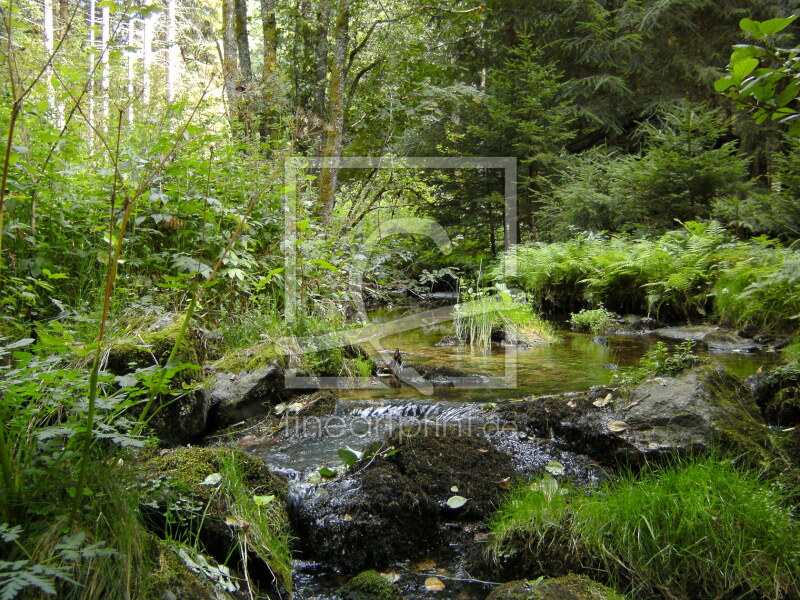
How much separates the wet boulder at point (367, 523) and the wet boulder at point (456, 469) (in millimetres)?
129

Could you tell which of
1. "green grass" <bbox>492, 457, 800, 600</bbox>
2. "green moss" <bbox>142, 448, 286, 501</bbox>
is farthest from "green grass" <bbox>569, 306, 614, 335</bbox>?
"green moss" <bbox>142, 448, 286, 501</bbox>

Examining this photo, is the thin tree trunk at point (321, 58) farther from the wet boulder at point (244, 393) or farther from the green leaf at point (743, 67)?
the green leaf at point (743, 67)

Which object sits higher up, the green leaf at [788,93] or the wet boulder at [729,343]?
the green leaf at [788,93]

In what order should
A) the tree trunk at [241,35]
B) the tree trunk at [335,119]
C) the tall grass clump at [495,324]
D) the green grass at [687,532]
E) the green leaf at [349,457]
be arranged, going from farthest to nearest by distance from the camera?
the tree trunk at [241,35], the tall grass clump at [495,324], the tree trunk at [335,119], the green leaf at [349,457], the green grass at [687,532]

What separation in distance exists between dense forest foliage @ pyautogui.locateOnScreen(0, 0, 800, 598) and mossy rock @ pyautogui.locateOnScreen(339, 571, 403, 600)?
317 millimetres

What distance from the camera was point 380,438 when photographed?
3648 millimetres

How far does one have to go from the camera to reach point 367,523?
2.57 meters

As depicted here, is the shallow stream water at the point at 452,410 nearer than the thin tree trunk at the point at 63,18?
No

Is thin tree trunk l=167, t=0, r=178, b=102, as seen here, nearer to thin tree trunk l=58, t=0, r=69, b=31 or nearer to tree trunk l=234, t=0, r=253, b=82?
thin tree trunk l=58, t=0, r=69, b=31

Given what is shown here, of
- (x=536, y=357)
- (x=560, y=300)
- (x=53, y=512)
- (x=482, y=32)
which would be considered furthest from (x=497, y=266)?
(x=53, y=512)

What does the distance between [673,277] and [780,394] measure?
4.39m

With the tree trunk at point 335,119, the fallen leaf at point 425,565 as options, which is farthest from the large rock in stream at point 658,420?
the tree trunk at point 335,119

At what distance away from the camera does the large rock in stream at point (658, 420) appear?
2912mm

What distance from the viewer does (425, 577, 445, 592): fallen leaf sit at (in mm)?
2308
